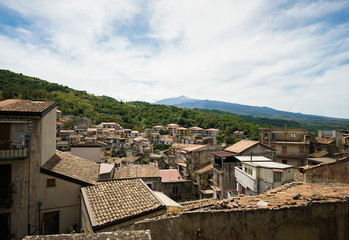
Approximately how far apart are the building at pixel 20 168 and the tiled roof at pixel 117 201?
2.49 metres

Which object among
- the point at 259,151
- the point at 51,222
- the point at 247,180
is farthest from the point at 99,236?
the point at 259,151

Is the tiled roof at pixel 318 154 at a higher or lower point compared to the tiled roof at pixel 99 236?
lower

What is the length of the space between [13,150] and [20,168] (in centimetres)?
109

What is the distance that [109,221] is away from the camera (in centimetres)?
732

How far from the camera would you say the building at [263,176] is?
1353 cm

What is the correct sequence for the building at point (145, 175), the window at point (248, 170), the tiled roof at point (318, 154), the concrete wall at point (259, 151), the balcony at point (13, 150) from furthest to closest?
the tiled roof at point (318, 154), the concrete wall at point (259, 151), the building at point (145, 175), the window at point (248, 170), the balcony at point (13, 150)

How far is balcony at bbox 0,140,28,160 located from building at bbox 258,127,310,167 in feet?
104

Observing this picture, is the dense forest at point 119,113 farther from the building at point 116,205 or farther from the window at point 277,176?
the building at point 116,205

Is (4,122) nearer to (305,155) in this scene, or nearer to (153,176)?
(153,176)

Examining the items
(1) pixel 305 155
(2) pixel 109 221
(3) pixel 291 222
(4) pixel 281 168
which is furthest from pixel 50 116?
(1) pixel 305 155

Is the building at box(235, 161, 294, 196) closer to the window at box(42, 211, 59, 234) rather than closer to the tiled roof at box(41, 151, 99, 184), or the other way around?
the tiled roof at box(41, 151, 99, 184)

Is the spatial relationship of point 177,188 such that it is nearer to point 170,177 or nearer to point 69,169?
point 170,177

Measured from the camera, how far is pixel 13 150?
8.72 m

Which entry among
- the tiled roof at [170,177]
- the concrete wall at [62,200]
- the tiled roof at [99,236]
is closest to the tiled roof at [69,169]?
the concrete wall at [62,200]
